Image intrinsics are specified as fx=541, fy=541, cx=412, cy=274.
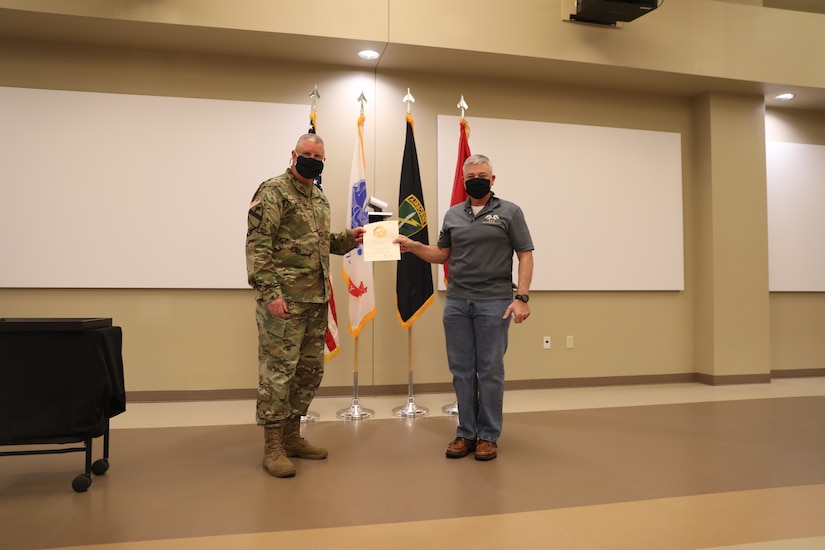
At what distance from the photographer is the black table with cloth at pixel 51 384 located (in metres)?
2.28

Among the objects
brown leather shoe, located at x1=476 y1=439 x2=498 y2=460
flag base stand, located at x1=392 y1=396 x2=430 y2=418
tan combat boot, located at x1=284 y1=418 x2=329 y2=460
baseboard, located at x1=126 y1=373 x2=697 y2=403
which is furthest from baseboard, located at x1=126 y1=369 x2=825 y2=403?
brown leather shoe, located at x1=476 y1=439 x2=498 y2=460

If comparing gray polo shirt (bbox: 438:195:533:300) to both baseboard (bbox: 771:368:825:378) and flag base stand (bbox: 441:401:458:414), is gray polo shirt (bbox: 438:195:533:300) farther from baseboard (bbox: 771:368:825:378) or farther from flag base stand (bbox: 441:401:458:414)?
baseboard (bbox: 771:368:825:378)

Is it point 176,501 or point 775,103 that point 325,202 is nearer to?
point 176,501

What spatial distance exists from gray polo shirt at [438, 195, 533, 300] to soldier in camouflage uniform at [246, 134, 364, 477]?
700mm

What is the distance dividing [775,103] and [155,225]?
5993 millimetres

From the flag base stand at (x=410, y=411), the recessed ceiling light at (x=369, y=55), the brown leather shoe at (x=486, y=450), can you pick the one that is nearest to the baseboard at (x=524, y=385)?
the flag base stand at (x=410, y=411)

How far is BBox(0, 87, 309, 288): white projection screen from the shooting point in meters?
4.12

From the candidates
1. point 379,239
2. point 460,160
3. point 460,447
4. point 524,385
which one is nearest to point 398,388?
point 524,385

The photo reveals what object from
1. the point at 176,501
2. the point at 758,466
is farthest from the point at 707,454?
the point at 176,501

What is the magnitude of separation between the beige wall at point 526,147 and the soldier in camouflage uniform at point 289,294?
1.75m

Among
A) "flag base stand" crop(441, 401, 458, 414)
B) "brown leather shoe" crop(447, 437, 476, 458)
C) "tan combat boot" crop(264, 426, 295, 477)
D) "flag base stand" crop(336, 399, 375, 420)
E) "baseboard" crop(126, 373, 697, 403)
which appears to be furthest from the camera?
"baseboard" crop(126, 373, 697, 403)

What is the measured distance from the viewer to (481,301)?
9.06 ft

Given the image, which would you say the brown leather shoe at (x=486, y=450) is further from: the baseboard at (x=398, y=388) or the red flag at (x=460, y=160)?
the baseboard at (x=398, y=388)

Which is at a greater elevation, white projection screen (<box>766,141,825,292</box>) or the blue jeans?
white projection screen (<box>766,141,825,292</box>)
